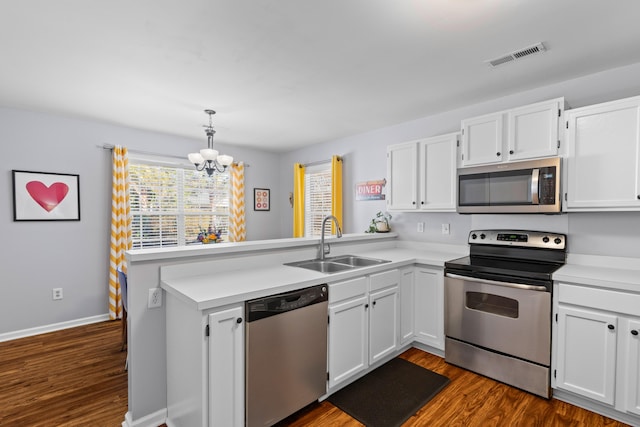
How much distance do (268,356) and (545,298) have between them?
1.98 m

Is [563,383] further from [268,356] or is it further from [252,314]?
[252,314]

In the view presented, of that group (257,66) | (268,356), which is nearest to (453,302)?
(268,356)

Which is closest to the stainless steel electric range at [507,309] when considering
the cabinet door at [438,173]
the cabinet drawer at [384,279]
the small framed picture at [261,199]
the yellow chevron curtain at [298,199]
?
the cabinet drawer at [384,279]

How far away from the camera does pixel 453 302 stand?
2.67 m

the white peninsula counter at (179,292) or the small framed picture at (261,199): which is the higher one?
the small framed picture at (261,199)

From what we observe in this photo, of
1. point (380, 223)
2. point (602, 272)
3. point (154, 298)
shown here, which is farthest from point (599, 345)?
point (154, 298)

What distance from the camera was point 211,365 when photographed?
159 cm

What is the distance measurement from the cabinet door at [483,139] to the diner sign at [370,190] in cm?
135

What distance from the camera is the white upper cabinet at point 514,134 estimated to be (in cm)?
244

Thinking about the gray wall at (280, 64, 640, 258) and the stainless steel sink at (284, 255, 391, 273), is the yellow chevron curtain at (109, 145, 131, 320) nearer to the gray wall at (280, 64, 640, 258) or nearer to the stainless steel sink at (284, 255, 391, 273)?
the stainless steel sink at (284, 255, 391, 273)

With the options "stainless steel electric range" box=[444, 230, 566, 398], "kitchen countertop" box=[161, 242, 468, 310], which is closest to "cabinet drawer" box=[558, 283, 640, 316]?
"stainless steel electric range" box=[444, 230, 566, 398]

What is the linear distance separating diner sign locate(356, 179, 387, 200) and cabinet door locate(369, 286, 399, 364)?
68.9 inches

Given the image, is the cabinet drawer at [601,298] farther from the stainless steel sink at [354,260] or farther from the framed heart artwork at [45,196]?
the framed heart artwork at [45,196]

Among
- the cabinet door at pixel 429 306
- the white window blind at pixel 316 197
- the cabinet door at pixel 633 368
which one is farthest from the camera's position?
the white window blind at pixel 316 197
